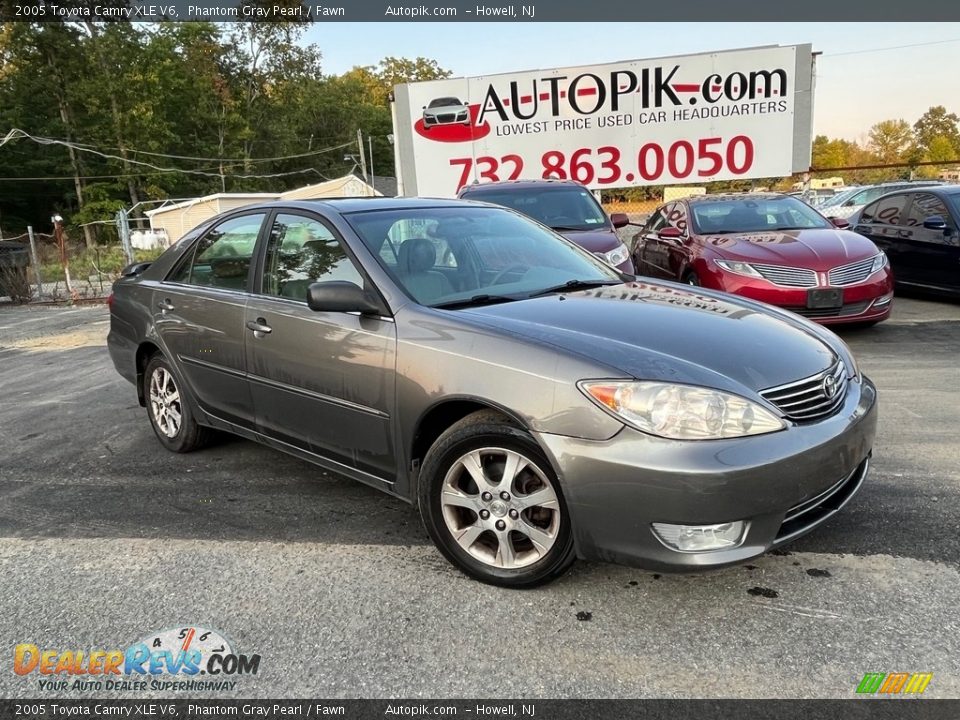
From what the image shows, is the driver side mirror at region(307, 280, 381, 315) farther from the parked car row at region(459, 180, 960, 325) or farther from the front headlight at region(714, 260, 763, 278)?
the front headlight at region(714, 260, 763, 278)

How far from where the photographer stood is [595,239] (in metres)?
7.49

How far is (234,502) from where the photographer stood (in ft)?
12.3

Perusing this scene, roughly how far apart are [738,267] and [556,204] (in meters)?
2.46

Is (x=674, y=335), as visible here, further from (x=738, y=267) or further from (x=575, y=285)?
(x=738, y=267)

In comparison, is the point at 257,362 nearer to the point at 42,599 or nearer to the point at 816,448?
the point at 42,599

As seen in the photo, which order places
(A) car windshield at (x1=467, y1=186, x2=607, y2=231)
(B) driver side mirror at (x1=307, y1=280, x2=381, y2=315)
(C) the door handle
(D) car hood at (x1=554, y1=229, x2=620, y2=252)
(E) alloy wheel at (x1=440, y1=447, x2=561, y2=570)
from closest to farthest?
(E) alloy wheel at (x1=440, y1=447, x2=561, y2=570)
(B) driver side mirror at (x1=307, y1=280, x2=381, y2=315)
(C) the door handle
(D) car hood at (x1=554, y1=229, x2=620, y2=252)
(A) car windshield at (x1=467, y1=186, x2=607, y2=231)

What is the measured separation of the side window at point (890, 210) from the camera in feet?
29.9

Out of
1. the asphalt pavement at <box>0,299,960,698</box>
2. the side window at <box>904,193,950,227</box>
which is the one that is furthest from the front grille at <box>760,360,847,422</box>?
the side window at <box>904,193,950,227</box>

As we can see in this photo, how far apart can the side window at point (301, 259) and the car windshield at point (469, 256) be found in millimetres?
155

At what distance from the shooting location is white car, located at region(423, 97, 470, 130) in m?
14.7

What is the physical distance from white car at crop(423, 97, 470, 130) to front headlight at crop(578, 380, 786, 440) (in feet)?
44.1

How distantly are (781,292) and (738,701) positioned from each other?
17.1ft

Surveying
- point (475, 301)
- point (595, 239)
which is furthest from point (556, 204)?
point (475, 301)

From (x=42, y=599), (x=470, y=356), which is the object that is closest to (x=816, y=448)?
(x=470, y=356)
